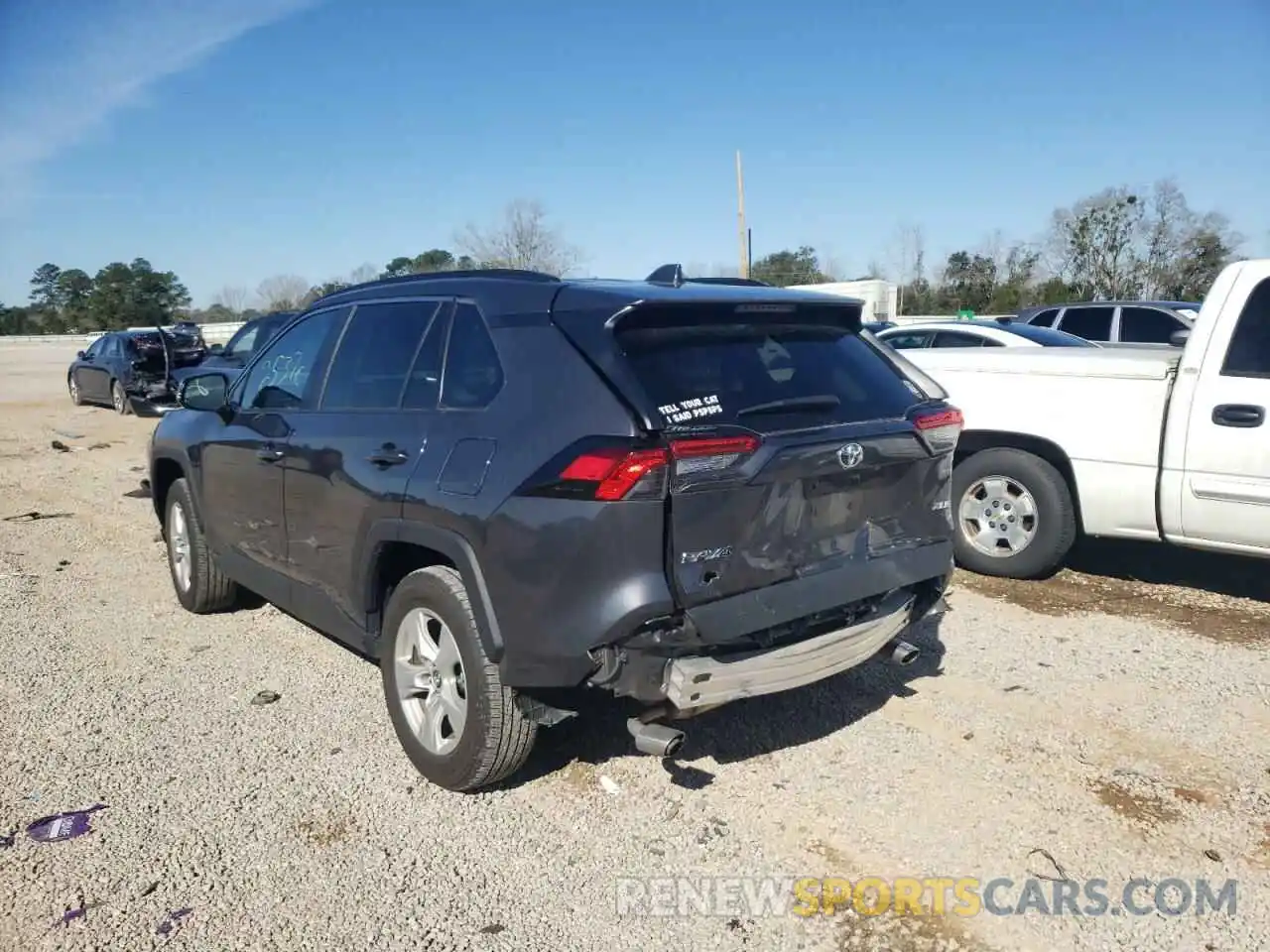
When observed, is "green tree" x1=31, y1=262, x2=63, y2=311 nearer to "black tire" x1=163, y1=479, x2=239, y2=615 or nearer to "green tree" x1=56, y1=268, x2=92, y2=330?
"green tree" x1=56, y1=268, x2=92, y2=330

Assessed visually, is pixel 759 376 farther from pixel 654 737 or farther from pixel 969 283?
pixel 969 283

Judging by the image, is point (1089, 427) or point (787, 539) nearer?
point (787, 539)

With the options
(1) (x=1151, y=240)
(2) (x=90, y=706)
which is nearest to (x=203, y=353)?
(2) (x=90, y=706)

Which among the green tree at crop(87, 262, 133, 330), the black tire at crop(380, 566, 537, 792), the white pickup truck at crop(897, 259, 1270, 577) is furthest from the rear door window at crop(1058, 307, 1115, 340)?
the green tree at crop(87, 262, 133, 330)

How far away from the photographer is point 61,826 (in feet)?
11.0

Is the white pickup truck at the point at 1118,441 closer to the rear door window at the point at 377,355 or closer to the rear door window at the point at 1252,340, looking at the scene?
the rear door window at the point at 1252,340

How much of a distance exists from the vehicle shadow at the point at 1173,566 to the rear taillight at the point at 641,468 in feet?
14.7

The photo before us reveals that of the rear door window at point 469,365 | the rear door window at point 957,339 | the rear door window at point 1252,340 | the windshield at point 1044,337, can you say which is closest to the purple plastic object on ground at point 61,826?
the rear door window at point 469,365

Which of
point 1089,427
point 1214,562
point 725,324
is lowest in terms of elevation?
point 1214,562

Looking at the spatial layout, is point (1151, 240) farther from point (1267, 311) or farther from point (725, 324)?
point (725, 324)

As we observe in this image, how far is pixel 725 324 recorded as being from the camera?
3299mm

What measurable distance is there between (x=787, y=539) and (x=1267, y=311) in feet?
12.0

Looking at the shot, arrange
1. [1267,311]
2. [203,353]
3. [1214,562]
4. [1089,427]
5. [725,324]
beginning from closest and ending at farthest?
1. [725,324]
2. [1267,311]
3. [1089,427]
4. [1214,562]
5. [203,353]

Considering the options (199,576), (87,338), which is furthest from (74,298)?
(199,576)
